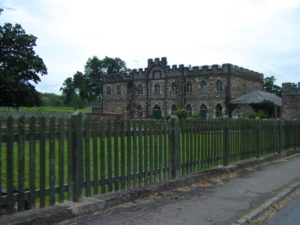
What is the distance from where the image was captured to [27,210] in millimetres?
6258

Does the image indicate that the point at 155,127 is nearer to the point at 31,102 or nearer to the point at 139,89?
the point at 31,102

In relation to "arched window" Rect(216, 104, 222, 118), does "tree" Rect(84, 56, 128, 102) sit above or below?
above

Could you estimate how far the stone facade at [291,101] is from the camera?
39.4 meters

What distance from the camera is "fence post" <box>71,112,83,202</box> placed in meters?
7.05

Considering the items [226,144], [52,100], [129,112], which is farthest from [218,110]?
[52,100]

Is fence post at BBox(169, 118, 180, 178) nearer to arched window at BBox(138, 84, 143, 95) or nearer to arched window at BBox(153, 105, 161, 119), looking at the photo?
arched window at BBox(153, 105, 161, 119)

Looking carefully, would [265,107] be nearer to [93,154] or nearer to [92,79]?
[93,154]

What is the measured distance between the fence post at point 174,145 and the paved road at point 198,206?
19.7 inches

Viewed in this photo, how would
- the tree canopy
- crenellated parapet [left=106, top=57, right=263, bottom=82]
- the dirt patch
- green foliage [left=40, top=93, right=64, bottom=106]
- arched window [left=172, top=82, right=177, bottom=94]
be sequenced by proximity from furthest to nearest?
green foliage [left=40, top=93, right=64, bottom=106], the tree canopy, arched window [left=172, top=82, right=177, bottom=94], crenellated parapet [left=106, top=57, right=263, bottom=82], the dirt patch

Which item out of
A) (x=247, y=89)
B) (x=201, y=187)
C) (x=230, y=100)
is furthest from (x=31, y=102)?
(x=201, y=187)

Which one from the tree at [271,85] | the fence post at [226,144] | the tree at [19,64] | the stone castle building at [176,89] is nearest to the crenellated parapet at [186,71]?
the stone castle building at [176,89]

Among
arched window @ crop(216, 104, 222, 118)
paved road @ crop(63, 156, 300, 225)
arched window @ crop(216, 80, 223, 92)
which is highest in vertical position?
arched window @ crop(216, 80, 223, 92)

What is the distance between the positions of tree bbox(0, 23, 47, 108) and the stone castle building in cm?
1951

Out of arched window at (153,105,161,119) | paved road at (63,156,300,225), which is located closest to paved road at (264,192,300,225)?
paved road at (63,156,300,225)
